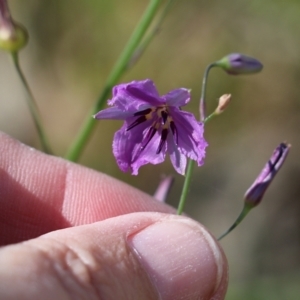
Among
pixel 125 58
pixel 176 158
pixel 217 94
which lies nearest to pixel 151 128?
pixel 176 158

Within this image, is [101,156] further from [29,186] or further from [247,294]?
[29,186]

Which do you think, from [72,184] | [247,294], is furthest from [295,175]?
[72,184]

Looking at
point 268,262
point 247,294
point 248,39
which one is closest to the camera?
point 247,294

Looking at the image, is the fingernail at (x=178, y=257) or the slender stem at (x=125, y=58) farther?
the slender stem at (x=125, y=58)

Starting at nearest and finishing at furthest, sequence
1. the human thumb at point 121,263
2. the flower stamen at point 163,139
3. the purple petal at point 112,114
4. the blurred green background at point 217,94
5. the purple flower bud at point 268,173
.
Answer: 1. the human thumb at point 121,263
2. the purple petal at point 112,114
3. the flower stamen at point 163,139
4. the purple flower bud at point 268,173
5. the blurred green background at point 217,94

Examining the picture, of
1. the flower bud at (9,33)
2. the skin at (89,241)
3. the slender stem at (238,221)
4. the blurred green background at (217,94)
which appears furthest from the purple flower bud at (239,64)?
the blurred green background at (217,94)

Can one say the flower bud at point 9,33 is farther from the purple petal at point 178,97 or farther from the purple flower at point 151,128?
the purple petal at point 178,97
